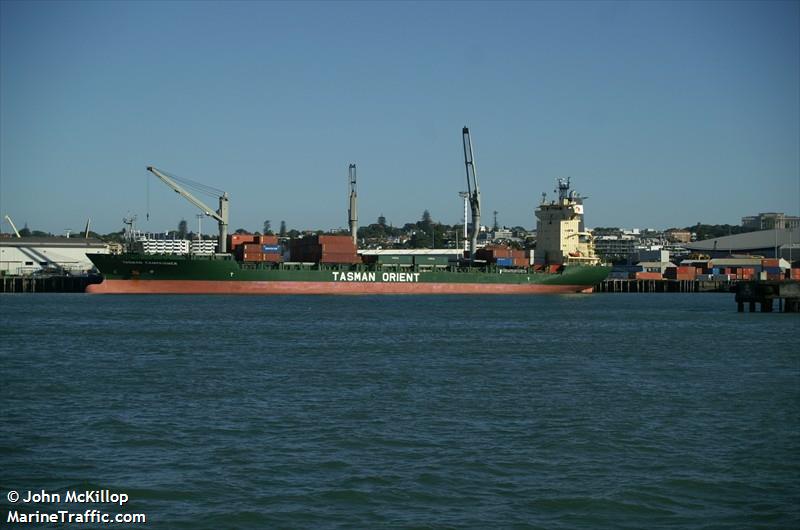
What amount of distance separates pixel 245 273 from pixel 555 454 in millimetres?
51522

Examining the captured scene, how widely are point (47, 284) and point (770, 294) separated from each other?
6073cm

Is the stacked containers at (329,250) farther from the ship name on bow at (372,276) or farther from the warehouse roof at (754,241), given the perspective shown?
the warehouse roof at (754,241)

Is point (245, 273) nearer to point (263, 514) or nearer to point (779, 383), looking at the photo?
point (779, 383)

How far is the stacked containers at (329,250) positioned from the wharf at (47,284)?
21035 mm

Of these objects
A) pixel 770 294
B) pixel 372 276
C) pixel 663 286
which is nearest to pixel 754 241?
pixel 663 286

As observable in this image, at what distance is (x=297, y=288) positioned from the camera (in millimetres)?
66188

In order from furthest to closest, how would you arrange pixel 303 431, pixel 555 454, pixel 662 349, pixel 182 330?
pixel 182 330 < pixel 662 349 < pixel 303 431 < pixel 555 454

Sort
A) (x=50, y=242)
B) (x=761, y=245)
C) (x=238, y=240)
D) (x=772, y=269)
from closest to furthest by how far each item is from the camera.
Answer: (x=238, y=240) → (x=772, y=269) → (x=50, y=242) → (x=761, y=245)

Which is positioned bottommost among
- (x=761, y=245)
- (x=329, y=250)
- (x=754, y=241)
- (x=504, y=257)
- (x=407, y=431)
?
(x=407, y=431)

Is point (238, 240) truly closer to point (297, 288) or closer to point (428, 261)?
point (297, 288)

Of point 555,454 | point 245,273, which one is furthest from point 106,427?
point 245,273

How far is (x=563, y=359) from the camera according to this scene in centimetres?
2708

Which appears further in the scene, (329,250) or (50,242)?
(50,242)

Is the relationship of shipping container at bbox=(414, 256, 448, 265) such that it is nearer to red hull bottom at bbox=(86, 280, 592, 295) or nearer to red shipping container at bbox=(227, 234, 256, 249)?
red hull bottom at bbox=(86, 280, 592, 295)
